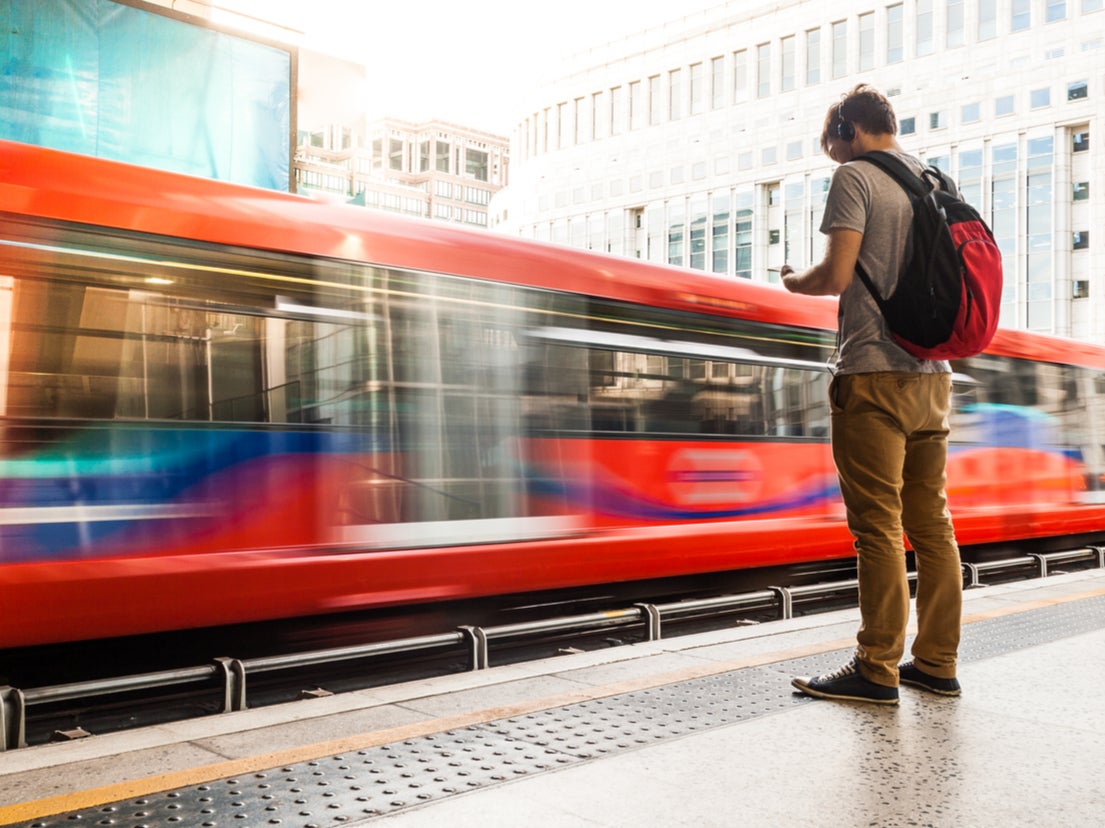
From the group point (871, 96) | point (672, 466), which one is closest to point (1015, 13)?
point (672, 466)

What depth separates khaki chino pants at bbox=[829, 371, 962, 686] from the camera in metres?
3.69

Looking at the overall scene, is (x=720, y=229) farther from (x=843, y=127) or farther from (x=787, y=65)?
(x=843, y=127)

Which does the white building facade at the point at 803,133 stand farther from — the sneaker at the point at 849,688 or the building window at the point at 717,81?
the sneaker at the point at 849,688

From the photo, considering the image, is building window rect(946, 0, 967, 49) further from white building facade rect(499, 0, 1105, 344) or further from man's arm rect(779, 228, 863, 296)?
man's arm rect(779, 228, 863, 296)

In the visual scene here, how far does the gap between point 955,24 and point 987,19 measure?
1.56 m

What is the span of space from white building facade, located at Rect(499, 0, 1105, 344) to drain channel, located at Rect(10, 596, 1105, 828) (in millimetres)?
35786

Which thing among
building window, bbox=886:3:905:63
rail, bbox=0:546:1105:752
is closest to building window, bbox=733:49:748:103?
building window, bbox=886:3:905:63

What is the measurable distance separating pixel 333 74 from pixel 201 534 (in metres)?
13.4

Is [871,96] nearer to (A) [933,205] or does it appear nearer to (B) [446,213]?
(A) [933,205]

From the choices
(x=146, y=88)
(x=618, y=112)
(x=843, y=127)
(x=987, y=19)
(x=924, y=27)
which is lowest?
(x=843, y=127)

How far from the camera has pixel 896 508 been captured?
12.2ft

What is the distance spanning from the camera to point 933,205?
12.2 ft

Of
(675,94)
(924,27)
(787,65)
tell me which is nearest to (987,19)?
(924,27)

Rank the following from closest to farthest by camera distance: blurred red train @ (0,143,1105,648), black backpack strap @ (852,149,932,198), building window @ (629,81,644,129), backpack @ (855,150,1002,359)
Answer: backpack @ (855,150,1002,359) → black backpack strap @ (852,149,932,198) → blurred red train @ (0,143,1105,648) → building window @ (629,81,644,129)
